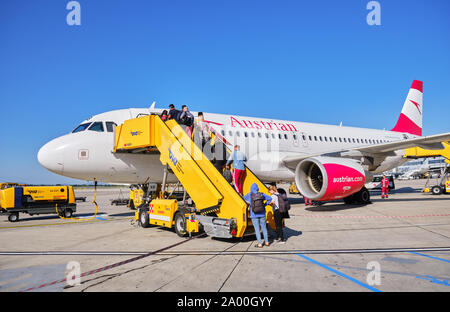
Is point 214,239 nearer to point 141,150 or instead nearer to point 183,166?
point 183,166

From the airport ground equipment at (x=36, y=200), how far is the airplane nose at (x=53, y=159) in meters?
4.08

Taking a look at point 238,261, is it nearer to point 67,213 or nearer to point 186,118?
point 186,118

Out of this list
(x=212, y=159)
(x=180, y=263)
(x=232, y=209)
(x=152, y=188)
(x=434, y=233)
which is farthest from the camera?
(x=152, y=188)

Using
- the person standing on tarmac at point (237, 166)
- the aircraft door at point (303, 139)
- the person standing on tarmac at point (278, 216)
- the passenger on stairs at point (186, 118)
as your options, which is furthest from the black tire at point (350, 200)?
the passenger on stairs at point (186, 118)

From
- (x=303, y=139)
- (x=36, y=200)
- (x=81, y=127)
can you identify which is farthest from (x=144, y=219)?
(x=303, y=139)

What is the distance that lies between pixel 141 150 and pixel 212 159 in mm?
3038

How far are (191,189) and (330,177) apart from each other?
5.33 meters

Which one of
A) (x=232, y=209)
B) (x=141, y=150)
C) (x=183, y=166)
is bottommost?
(x=232, y=209)

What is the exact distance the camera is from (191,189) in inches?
305

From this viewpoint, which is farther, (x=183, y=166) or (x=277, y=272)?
(x=183, y=166)

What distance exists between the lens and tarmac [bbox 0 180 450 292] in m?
4.07

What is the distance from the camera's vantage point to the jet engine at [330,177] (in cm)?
1059
